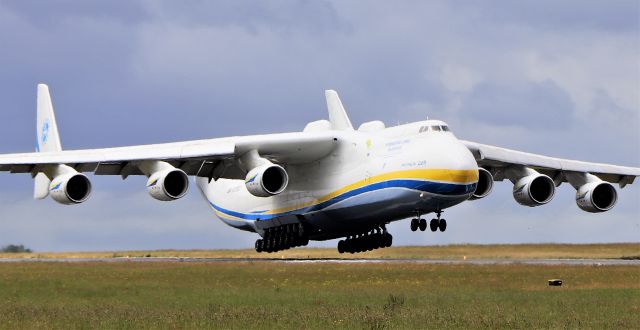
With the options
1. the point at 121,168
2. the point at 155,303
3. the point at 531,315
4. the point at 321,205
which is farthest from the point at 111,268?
the point at 531,315

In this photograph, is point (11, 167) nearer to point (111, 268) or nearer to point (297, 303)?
point (111, 268)

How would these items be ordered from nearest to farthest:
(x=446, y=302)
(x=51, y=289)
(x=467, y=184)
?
(x=446, y=302), (x=51, y=289), (x=467, y=184)

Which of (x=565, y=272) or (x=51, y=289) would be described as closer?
(x=51, y=289)

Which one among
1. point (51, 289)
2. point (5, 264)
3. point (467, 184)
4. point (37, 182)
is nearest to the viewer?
point (51, 289)

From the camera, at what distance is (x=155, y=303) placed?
23.6 metres

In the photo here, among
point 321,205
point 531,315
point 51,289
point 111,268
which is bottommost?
point 531,315

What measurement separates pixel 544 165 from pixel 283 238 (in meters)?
10.8

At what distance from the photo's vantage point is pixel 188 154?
3781 cm

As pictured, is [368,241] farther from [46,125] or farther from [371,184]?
[46,125]

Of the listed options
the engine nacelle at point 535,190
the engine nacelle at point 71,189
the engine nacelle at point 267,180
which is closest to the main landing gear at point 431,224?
the engine nacelle at point 267,180

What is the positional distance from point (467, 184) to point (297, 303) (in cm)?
1223

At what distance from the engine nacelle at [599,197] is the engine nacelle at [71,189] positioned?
62.2ft

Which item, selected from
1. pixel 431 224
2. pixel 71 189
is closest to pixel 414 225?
pixel 431 224

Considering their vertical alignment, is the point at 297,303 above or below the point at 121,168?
below
